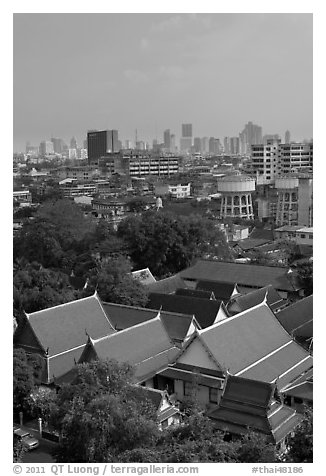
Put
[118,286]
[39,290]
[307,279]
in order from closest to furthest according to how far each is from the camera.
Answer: [118,286], [39,290], [307,279]

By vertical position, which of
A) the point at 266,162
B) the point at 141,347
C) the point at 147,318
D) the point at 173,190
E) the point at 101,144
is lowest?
the point at 141,347

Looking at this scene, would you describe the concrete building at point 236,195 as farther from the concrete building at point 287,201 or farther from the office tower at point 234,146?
the office tower at point 234,146

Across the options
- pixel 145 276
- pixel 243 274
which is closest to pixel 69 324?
pixel 145 276

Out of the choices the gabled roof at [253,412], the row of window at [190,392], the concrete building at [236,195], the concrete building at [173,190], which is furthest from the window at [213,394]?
the concrete building at [173,190]

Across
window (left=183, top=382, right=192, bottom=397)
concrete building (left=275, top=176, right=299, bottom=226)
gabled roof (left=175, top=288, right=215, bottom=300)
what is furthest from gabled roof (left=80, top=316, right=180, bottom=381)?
concrete building (left=275, top=176, right=299, bottom=226)

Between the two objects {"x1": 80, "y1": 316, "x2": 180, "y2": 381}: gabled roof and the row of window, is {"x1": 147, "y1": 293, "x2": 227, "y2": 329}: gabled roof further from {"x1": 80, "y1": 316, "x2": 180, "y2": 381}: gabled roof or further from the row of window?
the row of window

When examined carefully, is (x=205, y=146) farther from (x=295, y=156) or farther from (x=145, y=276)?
(x=145, y=276)
